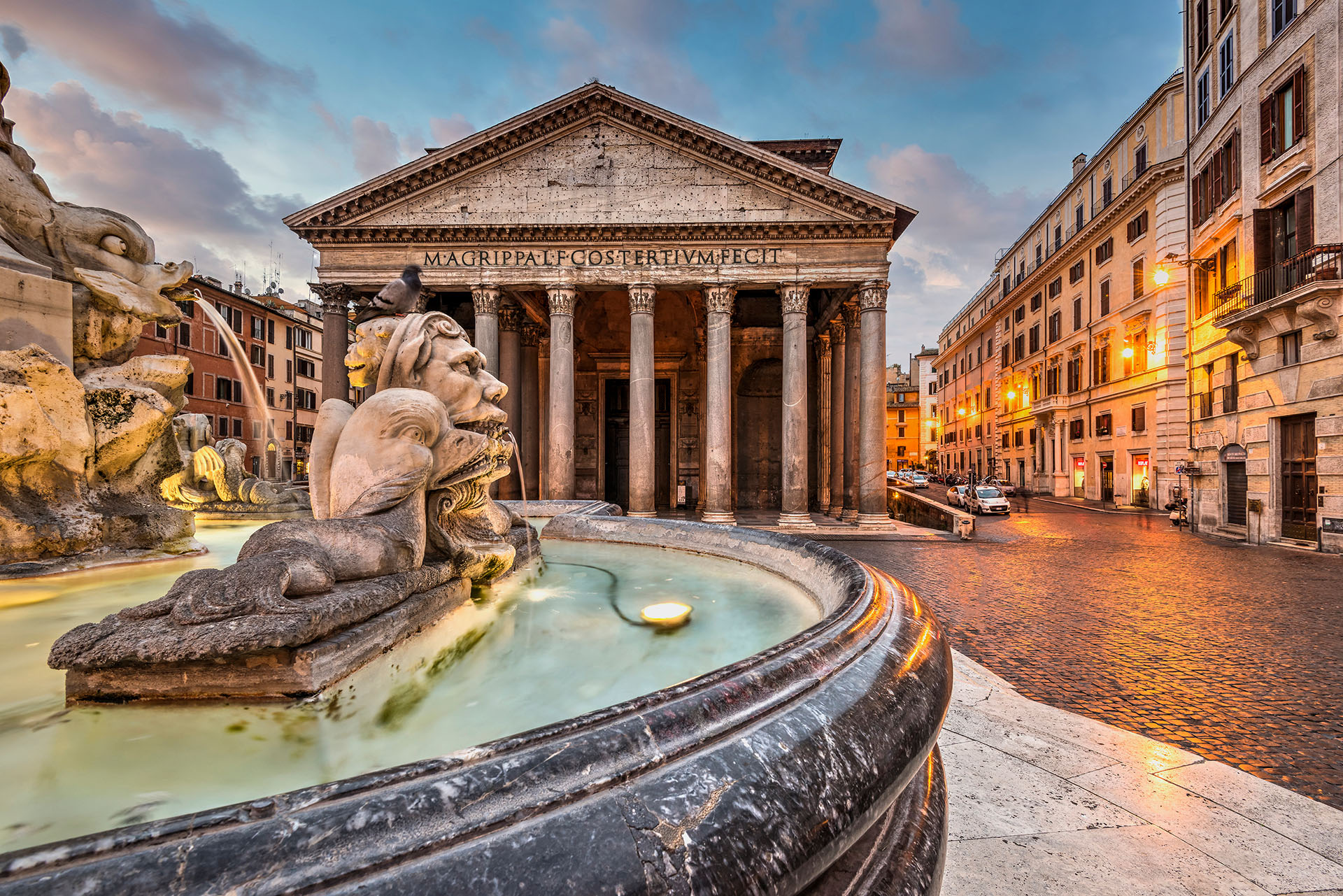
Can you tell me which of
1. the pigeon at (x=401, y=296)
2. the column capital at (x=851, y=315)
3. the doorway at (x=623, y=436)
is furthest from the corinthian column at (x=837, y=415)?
the pigeon at (x=401, y=296)

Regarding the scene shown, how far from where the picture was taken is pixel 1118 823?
2.51 metres

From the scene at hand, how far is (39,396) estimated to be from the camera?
9.33ft

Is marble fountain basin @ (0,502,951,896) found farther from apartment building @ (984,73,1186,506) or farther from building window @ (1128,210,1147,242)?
building window @ (1128,210,1147,242)

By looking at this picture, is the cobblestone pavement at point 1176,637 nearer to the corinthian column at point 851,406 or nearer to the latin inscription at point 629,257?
the corinthian column at point 851,406

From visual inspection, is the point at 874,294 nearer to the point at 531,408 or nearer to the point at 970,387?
the point at 531,408

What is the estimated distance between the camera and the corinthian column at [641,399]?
17.6 m

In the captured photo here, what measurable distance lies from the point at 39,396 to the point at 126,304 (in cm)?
83

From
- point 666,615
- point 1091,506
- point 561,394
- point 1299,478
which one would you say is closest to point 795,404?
point 561,394

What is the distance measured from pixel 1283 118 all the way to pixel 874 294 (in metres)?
9.62

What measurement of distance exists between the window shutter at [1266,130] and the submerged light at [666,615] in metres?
19.8

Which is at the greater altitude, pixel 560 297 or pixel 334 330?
pixel 560 297

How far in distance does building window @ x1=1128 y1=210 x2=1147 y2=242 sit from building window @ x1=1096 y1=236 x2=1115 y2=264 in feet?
4.66

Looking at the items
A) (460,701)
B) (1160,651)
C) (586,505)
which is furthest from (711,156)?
(460,701)

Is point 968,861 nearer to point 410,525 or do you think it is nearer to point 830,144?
point 410,525
